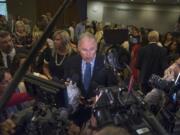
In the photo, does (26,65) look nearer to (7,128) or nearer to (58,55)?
(7,128)

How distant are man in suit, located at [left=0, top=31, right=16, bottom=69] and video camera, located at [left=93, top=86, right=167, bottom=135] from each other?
1.83 metres

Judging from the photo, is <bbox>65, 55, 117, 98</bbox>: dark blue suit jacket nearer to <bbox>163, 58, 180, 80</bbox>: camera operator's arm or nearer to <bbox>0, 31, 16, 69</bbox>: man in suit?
<bbox>163, 58, 180, 80</bbox>: camera operator's arm

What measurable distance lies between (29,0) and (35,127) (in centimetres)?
1236

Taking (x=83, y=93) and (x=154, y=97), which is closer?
(x=154, y=97)

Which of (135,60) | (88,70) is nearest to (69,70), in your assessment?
(88,70)

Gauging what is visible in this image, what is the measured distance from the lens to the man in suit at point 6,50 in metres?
3.28

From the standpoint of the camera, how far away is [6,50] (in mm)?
3334

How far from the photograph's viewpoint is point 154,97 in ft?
6.30

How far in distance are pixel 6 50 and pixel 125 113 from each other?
2235mm

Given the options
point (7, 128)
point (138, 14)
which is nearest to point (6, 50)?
point (7, 128)

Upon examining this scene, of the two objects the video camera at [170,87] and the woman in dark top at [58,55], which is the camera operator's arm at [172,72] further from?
the woman in dark top at [58,55]

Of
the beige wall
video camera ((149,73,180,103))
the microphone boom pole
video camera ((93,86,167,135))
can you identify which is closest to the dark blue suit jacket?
video camera ((149,73,180,103))

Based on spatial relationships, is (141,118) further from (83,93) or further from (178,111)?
(83,93)

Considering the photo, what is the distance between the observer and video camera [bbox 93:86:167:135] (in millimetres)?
1124
